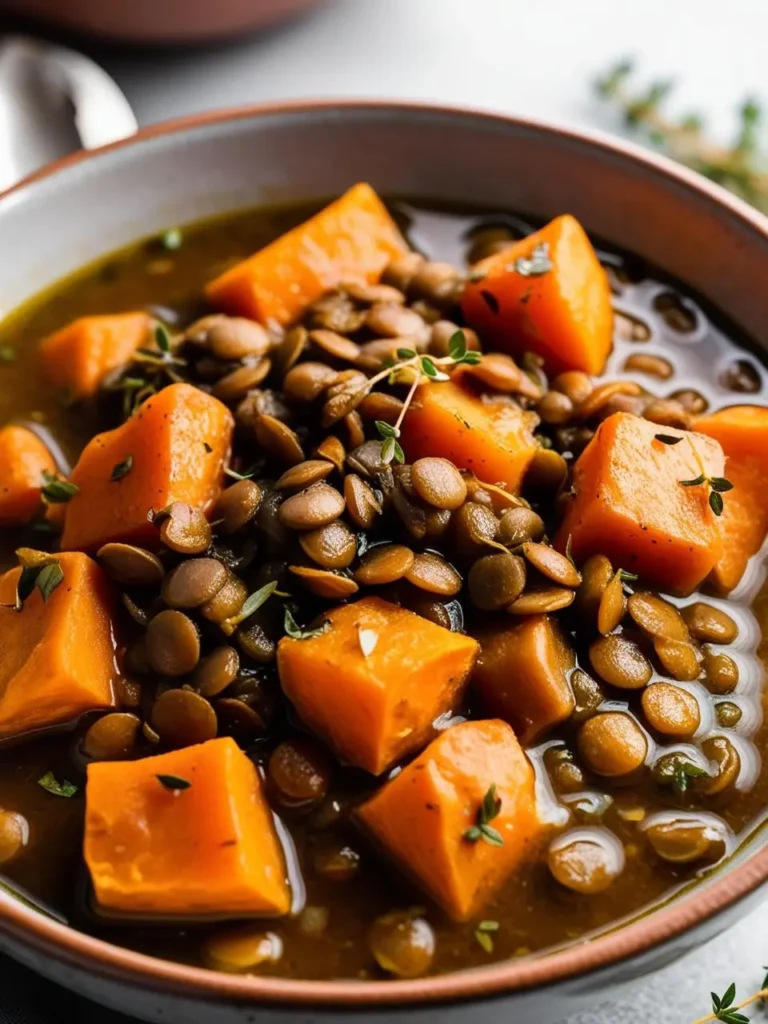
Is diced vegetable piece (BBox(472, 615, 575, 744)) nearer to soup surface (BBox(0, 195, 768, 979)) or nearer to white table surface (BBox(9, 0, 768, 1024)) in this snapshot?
soup surface (BBox(0, 195, 768, 979))

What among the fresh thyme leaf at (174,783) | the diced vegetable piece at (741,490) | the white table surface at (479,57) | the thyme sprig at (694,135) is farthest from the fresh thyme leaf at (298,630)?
the white table surface at (479,57)

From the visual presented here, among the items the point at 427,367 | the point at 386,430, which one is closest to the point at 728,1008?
the point at 386,430

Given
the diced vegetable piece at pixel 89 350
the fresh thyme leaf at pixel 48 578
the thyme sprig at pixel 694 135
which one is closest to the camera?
the fresh thyme leaf at pixel 48 578

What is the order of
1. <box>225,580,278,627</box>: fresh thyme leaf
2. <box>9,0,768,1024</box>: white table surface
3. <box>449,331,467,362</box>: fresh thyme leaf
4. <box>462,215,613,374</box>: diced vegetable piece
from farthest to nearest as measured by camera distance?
<box>9,0,768,1024</box>: white table surface < <box>462,215,613,374</box>: diced vegetable piece < <box>449,331,467,362</box>: fresh thyme leaf < <box>225,580,278,627</box>: fresh thyme leaf

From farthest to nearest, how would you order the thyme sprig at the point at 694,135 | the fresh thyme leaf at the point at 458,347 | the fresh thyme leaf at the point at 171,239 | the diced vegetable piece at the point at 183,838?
1. the thyme sprig at the point at 694,135
2. the fresh thyme leaf at the point at 171,239
3. the fresh thyme leaf at the point at 458,347
4. the diced vegetable piece at the point at 183,838

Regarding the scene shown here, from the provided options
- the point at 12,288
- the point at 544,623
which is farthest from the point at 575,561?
the point at 12,288

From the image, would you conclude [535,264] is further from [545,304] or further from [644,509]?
[644,509]

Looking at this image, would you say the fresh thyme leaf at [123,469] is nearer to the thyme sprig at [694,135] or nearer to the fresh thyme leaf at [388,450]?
the fresh thyme leaf at [388,450]

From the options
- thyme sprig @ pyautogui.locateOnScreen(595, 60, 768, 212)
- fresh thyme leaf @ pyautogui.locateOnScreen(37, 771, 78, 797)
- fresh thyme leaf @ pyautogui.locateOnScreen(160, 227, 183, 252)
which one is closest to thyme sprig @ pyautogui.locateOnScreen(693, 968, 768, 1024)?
fresh thyme leaf @ pyautogui.locateOnScreen(37, 771, 78, 797)
